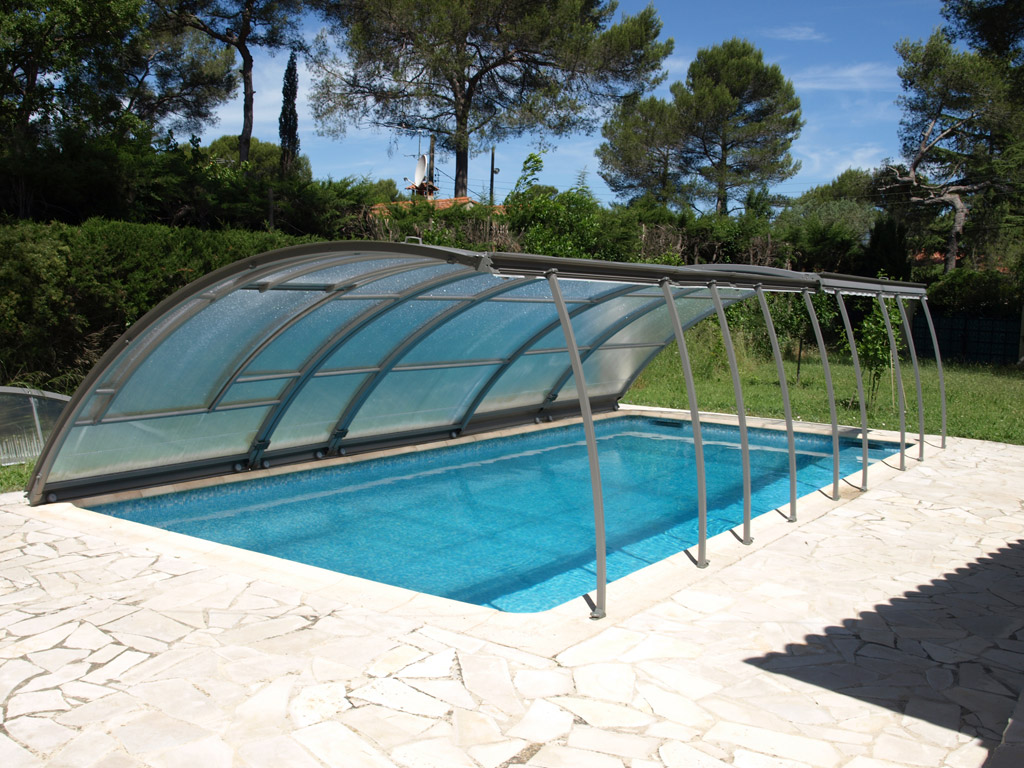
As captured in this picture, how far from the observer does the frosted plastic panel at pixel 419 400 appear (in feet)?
34.1

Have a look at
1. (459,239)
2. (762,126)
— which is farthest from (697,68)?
(459,239)

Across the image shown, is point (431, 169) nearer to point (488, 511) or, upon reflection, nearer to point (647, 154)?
point (647, 154)

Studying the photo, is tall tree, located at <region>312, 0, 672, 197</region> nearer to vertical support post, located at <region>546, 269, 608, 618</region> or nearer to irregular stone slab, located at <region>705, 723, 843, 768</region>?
vertical support post, located at <region>546, 269, 608, 618</region>

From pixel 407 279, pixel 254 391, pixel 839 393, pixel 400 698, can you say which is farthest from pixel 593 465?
pixel 839 393

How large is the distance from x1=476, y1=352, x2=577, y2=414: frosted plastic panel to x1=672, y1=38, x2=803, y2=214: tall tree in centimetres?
2566

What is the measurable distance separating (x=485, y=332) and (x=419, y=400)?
1.59 m

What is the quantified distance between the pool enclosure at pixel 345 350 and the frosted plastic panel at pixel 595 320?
0.15 ft

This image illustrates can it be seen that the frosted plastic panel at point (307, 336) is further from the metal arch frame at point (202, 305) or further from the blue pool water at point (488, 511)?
the blue pool water at point (488, 511)

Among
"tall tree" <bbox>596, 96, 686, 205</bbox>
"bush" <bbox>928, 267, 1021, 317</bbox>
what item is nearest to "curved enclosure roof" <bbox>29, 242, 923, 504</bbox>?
"bush" <bbox>928, 267, 1021, 317</bbox>

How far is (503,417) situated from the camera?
12.9 m

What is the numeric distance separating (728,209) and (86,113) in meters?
26.7

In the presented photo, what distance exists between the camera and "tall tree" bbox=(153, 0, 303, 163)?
2462 centimetres

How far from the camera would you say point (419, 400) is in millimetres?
11031

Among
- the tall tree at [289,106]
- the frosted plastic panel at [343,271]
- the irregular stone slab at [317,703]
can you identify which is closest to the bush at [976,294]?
the tall tree at [289,106]
